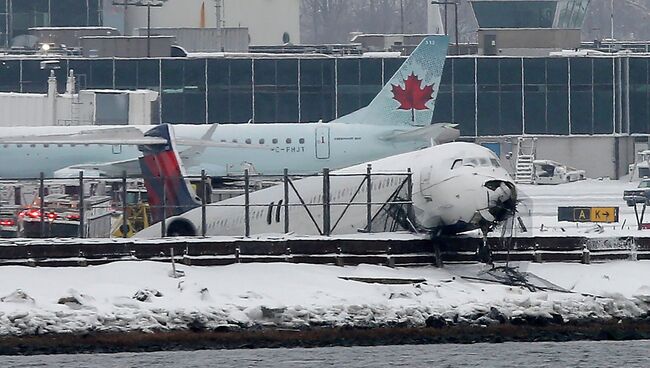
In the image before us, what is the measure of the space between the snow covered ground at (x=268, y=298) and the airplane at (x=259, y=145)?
28605 millimetres

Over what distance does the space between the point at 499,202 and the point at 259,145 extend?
3126 cm

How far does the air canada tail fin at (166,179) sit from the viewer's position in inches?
1849

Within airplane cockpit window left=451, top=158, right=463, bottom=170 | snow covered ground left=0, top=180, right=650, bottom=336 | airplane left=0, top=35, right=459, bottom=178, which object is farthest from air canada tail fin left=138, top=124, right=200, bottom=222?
airplane left=0, top=35, right=459, bottom=178

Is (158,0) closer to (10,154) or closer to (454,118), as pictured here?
(454,118)

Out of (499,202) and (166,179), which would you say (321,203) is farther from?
(166,179)

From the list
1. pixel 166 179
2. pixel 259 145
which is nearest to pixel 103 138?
pixel 259 145

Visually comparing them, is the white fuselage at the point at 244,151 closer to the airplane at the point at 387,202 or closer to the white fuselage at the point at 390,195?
the airplane at the point at 387,202

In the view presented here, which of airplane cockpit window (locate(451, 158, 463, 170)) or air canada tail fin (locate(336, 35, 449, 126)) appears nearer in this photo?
airplane cockpit window (locate(451, 158, 463, 170))

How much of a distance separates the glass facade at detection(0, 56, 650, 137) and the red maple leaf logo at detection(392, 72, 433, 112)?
24.7 meters

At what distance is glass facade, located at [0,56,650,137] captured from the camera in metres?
96.9

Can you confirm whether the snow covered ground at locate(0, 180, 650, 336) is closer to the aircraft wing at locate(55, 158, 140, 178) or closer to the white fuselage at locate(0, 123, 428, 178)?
the white fuselage at locate(0, 123, 428, 178)

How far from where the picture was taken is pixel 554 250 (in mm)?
38250

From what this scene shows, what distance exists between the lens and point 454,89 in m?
98.3

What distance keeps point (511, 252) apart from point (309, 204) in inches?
229
